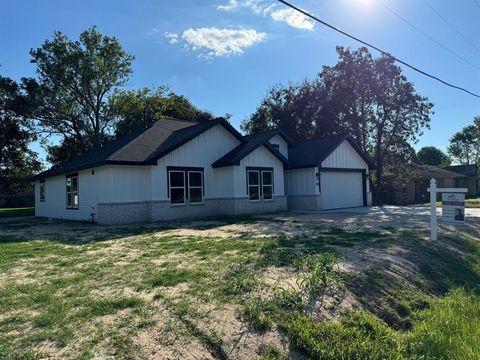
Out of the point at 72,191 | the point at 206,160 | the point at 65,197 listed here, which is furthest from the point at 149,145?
the point at 65,197

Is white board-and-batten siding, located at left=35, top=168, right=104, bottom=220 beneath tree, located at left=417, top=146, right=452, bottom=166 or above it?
beneath

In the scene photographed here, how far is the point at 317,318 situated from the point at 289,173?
754 inches

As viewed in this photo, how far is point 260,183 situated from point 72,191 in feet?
33.4

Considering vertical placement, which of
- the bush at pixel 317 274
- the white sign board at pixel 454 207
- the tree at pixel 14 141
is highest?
the tree at pixel 14 141

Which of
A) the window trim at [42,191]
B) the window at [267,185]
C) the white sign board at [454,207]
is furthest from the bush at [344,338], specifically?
the window trim at [42,191]

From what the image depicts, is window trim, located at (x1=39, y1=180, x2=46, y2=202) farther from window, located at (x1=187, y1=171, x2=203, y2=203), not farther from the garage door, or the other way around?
the garage door

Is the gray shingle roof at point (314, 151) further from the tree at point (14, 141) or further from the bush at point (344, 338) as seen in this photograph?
the tree at point (14, 141)

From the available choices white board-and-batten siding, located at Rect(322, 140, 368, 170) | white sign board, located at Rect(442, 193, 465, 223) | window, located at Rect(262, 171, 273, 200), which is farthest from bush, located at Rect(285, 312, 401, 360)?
white board-and-batten siding, located at Rect(322, 140, 368, 170)

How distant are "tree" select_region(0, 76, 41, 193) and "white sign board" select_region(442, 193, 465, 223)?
35296 millimetres

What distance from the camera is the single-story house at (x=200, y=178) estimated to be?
17.7 m

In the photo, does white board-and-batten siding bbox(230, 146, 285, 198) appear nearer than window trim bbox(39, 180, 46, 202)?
Yes

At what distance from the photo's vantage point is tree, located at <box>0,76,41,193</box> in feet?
115

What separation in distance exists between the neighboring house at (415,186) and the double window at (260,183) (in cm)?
1654

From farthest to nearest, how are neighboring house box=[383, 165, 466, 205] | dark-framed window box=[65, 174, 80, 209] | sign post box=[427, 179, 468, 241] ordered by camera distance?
1. neighboring house box=[383, 165, 466, 205]
2. dark-framed window box=[65, 174, 80, 209]
3. sign post box=[427, 179, 468, 241]
